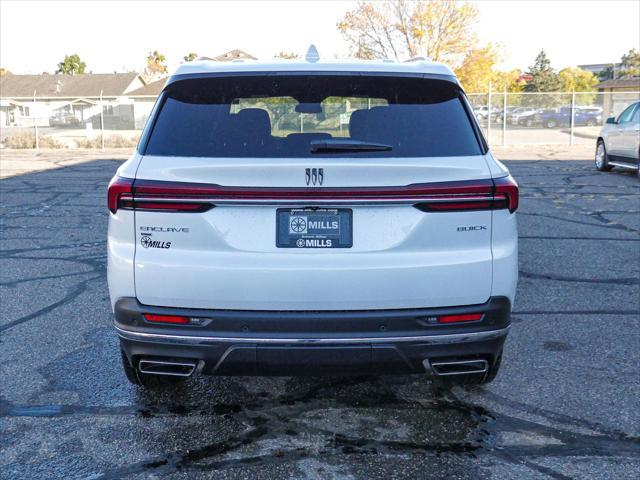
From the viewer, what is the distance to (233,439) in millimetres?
3658

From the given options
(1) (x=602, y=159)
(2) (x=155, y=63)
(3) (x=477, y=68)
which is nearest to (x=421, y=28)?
(3) (x=477, y=68)

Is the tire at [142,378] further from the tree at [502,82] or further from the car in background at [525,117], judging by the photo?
the tree at [502,82]

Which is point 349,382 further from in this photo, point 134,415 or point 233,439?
point 134,415

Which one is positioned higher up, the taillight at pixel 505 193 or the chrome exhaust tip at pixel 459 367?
the taillight at pixel 505 193

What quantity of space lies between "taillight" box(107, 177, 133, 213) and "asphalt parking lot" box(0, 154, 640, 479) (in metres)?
1.24

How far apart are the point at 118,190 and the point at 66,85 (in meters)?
75.3

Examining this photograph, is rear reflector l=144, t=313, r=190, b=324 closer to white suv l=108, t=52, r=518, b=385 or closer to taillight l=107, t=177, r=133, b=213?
white suv l=108, t=52, r=518, b=385

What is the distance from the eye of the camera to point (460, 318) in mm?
3332

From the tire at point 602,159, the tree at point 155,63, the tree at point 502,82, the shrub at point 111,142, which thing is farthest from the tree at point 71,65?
the tire at point 602,159

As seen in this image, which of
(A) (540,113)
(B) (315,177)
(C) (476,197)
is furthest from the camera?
(A) (540,113)

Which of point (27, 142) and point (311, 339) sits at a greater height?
point (27, 142)

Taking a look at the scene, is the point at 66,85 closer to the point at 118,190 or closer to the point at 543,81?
the point at 543,81

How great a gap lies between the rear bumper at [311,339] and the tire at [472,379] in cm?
37

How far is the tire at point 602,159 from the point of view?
59.8 feet
